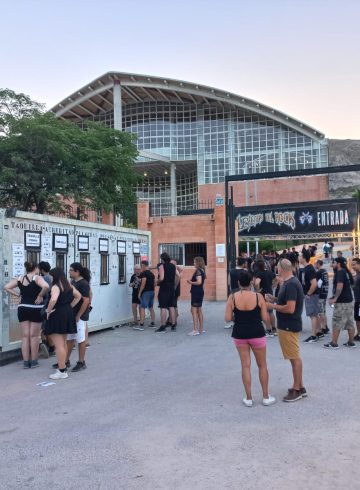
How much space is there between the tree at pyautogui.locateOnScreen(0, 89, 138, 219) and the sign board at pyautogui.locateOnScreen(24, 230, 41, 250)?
7479 mm

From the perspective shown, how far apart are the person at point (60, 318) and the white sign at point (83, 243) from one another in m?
3.29

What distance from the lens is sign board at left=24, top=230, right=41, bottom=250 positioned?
27.6ft

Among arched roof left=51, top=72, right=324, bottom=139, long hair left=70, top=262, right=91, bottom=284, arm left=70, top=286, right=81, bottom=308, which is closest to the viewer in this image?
arm left=70, top=286, right=81, bottom=308

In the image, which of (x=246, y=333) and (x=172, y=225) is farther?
(x=172, y=225)

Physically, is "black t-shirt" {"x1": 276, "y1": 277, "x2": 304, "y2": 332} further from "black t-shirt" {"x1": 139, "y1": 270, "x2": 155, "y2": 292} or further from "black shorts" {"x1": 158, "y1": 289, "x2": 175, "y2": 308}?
"black t-shirt" {"x1": 139, "y1": 270, "x2": 155, "y2": 292}

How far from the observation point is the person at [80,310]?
23.4ft

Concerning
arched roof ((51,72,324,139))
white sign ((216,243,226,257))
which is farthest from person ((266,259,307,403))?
arched roof ((51,72,324,139))

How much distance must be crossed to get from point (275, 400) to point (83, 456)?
2.37 m

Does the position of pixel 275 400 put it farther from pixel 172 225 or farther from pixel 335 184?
pixel 335 184

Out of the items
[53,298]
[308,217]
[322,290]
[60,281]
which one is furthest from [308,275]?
[308,217]

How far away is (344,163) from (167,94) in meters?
104

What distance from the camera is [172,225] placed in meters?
19.2

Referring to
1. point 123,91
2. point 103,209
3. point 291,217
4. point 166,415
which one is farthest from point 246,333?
point 123,91

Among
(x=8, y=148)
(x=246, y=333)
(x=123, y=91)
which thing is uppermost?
(x=123, y=91)
